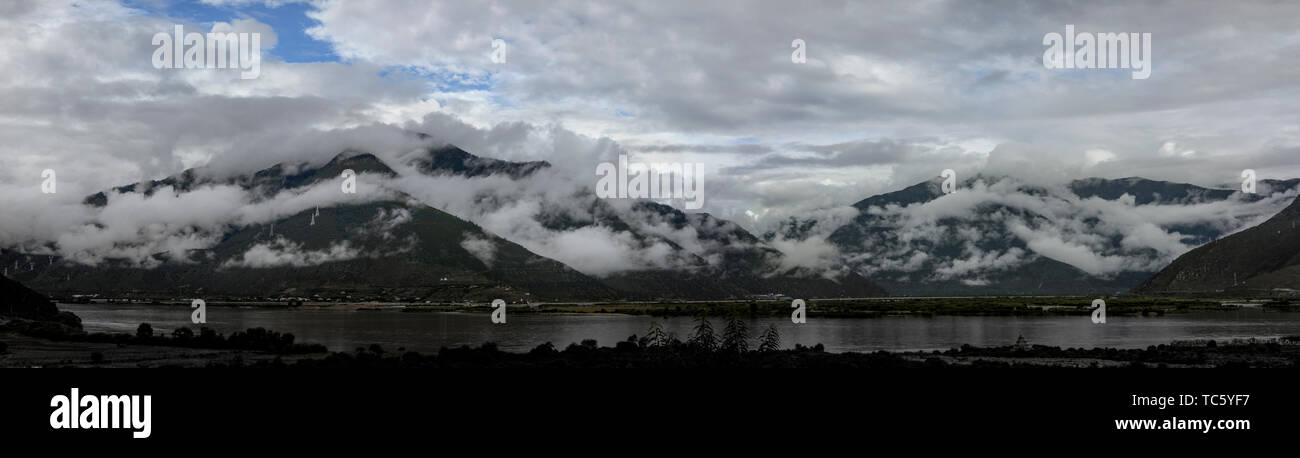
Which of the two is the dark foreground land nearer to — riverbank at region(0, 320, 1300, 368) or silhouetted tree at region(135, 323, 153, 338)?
riverbank at region(0, 320, 1300, 368)

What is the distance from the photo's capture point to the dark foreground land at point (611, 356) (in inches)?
2510

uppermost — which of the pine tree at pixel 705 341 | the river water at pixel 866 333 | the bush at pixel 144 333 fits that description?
the pine tree at pixel 705 341

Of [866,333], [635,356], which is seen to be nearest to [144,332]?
[635,356]

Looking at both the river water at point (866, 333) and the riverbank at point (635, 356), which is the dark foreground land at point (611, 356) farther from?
the river water at point (866, 333)

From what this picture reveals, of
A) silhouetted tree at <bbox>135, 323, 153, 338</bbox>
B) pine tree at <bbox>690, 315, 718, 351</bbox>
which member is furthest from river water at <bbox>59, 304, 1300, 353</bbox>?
pine tree at <bbox>690, 315, 718, 351</bbox>

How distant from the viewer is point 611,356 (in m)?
70.8

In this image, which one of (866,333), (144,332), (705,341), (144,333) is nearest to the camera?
(705,341)

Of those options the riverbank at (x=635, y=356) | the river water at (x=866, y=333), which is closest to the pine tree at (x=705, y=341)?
the riverbank at (x=635, y=356)

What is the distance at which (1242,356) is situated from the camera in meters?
75.4

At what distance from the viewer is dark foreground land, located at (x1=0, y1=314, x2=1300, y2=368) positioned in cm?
6375

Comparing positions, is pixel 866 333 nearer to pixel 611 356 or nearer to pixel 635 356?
pixel 635 356
